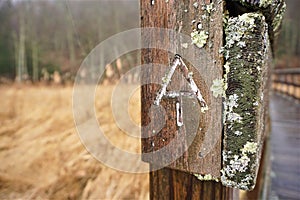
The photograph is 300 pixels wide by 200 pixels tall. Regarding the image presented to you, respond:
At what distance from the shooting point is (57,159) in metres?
1.24

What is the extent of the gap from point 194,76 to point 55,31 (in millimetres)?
3051

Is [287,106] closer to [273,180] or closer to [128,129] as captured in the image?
[273,180]

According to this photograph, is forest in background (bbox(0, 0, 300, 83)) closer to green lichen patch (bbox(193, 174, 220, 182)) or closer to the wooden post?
the wooden post

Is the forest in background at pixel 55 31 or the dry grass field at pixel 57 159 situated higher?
the forest in background at pixel 55 31

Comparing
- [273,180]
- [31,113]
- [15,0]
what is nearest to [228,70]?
[273,180]

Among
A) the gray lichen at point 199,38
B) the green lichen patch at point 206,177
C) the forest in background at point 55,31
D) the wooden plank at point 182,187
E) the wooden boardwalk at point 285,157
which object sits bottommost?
the wooden boardwalk at point 285,157

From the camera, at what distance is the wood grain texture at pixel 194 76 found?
0.44m

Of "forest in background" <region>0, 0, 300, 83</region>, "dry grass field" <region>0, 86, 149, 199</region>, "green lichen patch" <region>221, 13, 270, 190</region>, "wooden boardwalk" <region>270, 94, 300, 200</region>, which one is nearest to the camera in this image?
"green lichen patch" <region>221, 13, 270, 190</region>

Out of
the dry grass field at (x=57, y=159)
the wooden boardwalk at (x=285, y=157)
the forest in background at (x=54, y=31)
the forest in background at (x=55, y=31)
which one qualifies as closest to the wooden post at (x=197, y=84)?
the dry grass field at (x=57, y=159)

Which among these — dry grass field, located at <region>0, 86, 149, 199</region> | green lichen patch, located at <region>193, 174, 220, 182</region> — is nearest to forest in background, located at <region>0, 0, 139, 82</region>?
dry grass field, located at <region>0, 86, 149, 199</region>

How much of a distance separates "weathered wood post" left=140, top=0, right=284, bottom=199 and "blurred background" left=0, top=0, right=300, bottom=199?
24.0 inches

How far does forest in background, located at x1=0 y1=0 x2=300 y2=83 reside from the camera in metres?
1.93

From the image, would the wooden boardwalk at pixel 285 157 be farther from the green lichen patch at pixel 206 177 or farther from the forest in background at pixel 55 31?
the green lichen patch at pixel 206 177

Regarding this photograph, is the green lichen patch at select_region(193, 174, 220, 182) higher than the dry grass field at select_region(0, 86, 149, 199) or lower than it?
higher
